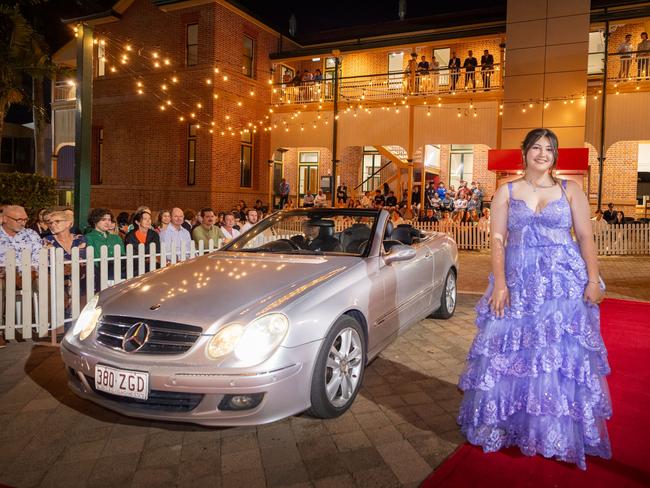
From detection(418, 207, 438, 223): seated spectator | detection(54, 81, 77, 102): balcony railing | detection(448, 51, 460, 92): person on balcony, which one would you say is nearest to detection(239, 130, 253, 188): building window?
detection(418, 207, 438, 223): seated spectator

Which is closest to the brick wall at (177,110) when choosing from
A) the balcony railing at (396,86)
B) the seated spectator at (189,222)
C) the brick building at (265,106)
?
the brick building at (265,106)

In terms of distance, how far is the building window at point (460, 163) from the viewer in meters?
26.0

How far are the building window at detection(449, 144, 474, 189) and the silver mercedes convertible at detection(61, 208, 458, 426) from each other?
22615 mm

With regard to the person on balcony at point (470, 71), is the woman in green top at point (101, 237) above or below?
below

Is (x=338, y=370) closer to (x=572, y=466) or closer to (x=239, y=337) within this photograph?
(x=239, y=337)

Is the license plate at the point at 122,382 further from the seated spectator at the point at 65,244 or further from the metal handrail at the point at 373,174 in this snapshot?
the metal handrail at the point at 373,174

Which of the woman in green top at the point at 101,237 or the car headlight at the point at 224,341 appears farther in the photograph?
the woman in green top at the point at 101,237

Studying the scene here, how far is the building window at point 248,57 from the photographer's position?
2180cm

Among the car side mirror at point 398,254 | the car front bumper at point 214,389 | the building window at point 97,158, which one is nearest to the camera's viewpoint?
the car front bumper at point 214,389

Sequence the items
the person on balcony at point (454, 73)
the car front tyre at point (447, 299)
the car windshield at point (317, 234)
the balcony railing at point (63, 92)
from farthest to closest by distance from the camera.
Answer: the balcony railing at point (63, 92), the person on balcony at point (454, 73), the car front tyre at point (447, 299), the car windshield at point (317, 234)

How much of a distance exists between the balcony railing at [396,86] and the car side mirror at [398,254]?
16514 mm

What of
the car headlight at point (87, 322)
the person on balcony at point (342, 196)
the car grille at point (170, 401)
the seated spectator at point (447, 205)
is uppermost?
the person on balcony at point (342, 196)

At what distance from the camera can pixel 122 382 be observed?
3.23 metres

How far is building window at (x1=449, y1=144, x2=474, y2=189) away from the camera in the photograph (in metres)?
26.0
